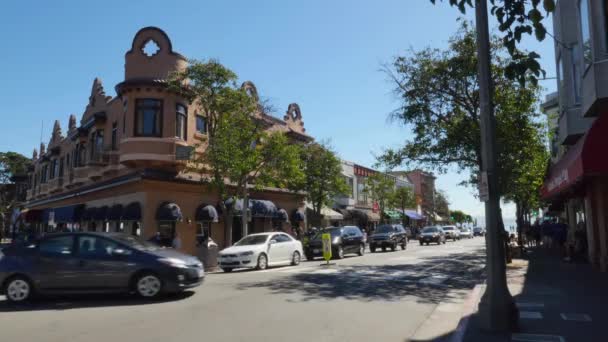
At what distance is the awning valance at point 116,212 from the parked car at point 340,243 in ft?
31.9

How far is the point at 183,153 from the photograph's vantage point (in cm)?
2352

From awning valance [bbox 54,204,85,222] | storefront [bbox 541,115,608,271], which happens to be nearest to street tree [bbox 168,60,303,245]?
awning valance [bbox 54,204,85,222]

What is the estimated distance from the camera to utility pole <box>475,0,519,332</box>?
7.14m

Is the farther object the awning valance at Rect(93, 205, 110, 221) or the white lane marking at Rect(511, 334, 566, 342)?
the awning valance at Rect(93, 205, 110, 221)

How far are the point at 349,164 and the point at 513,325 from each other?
43254mm

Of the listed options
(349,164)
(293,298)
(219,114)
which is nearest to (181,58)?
(219,114)

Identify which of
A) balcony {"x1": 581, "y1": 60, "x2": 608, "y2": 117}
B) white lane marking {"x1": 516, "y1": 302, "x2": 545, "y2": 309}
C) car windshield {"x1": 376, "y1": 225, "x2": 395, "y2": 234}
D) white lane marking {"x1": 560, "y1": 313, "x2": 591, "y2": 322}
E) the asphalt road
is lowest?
the asphalt road

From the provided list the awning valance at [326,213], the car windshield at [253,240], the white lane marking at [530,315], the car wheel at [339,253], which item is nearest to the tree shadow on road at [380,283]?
→ the white lane marking at [530,315]

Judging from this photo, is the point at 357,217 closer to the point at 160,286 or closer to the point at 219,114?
the point at 219,114

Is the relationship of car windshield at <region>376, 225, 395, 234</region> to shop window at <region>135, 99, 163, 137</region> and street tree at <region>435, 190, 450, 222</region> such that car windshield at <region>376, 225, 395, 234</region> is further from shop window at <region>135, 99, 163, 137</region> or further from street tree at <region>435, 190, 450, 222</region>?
street tree at <region>435, 190, 450, 222</region>

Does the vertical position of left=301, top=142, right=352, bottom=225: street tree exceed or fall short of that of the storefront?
it exceeds it

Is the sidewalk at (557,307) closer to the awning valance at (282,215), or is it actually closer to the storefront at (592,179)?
the storefront at (592,179)

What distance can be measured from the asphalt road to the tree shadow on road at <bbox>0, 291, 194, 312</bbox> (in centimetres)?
2

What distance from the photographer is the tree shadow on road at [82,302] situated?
31.9ft
